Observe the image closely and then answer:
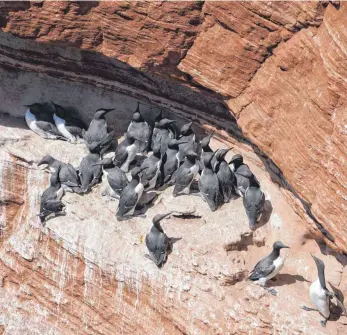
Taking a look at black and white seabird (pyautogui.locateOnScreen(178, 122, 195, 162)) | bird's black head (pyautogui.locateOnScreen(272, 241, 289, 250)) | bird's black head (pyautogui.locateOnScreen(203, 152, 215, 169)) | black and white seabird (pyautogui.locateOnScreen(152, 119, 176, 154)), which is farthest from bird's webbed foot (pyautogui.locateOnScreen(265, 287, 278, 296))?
black and white seabird (pyautogui.locateOnScreen(152, 119, 176, 154))

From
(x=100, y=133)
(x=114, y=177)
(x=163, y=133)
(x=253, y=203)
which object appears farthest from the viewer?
(x=100, y=133)

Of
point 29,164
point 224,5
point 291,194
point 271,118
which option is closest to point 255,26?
point 224,5

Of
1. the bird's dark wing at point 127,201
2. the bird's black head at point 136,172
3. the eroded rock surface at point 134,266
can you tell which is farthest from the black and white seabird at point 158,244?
the bird's black head at point 136,172

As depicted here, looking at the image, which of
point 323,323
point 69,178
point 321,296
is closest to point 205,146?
point 69,178

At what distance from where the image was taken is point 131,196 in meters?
14.3

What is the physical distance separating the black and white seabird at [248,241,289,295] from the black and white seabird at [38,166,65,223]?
3.50 meters

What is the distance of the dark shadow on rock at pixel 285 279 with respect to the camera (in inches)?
531

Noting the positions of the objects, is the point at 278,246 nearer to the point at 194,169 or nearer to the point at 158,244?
the point at 158,244

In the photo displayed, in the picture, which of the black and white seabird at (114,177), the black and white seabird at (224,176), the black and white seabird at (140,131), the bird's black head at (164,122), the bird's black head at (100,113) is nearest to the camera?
the black and white seabird at (224,176)

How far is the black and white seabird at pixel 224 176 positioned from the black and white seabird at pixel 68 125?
2.76m

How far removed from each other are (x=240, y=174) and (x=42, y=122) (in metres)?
3.78

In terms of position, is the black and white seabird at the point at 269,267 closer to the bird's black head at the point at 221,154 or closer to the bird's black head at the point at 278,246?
the bird's black head at the point at 278,246

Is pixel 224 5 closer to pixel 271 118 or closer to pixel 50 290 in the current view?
pixel 271 118

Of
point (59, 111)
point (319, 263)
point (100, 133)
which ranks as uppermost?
point (319, 263)
